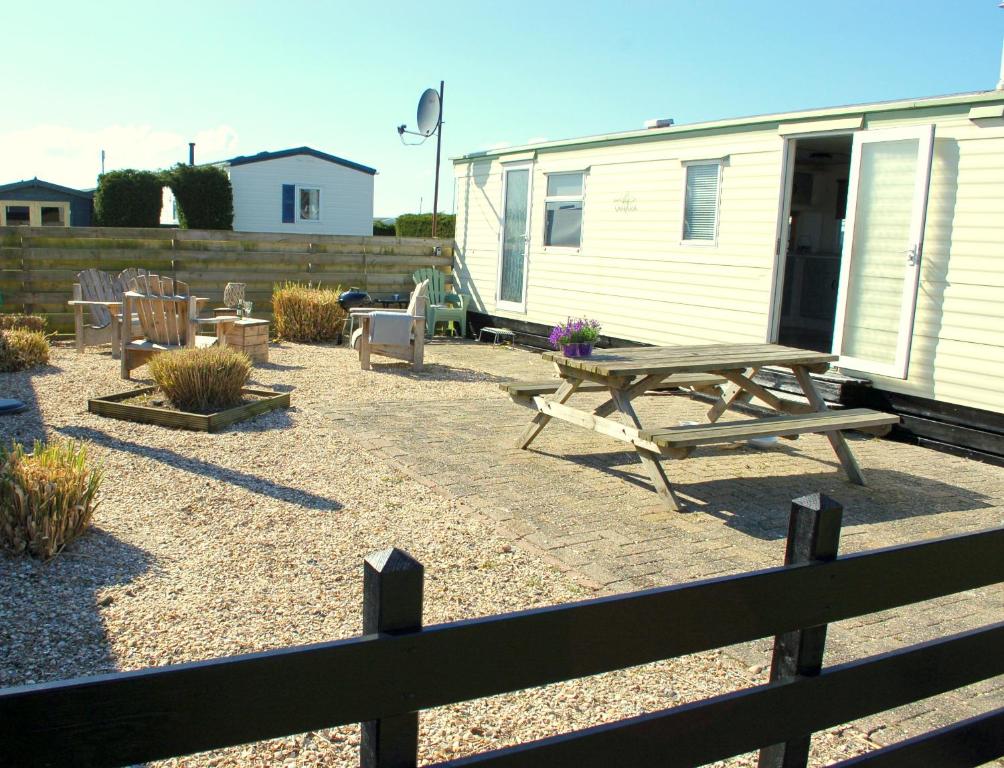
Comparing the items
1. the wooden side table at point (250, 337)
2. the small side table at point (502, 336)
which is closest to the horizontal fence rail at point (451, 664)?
the wooden side table at point (250, 337)

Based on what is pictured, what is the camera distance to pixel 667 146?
9.83m

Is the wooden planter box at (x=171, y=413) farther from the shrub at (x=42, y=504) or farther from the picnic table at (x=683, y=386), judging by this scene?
the shrub at (x=42, y=504)

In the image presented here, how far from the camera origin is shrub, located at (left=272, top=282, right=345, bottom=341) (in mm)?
11875

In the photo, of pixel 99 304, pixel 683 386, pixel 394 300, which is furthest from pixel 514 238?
pixel 683 386

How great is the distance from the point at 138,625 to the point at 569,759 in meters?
2.43

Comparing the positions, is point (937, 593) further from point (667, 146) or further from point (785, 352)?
point (667, 146)

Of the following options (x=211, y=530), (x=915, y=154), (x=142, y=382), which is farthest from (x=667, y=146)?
(x=211, y=530)

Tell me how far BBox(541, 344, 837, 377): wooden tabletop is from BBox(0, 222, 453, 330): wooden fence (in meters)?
7.61

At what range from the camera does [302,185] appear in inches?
993

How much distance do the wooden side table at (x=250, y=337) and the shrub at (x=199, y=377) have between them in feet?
7.90

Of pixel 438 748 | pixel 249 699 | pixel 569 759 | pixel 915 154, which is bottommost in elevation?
pixel 438 748

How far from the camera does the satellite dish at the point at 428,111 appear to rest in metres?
14.7

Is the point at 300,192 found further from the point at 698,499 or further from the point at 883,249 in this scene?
the point at 698,499

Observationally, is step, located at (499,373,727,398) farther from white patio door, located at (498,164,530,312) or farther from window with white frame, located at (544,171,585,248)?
white patio door, located at (498,164,530,312)
